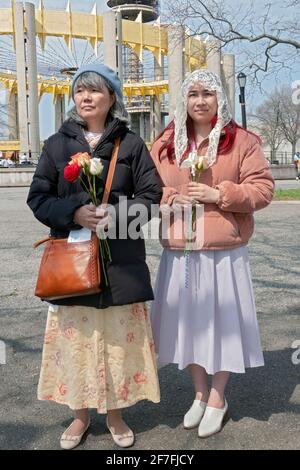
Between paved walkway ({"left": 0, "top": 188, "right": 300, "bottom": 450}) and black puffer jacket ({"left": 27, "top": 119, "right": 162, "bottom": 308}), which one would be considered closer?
black puffer jacket ({"left": 27, "top": 119, "right": 162, "bottom": 308})

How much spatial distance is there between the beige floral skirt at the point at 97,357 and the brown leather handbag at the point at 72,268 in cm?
18

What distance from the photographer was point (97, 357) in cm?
258

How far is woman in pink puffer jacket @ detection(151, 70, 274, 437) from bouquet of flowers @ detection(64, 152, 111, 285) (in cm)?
44

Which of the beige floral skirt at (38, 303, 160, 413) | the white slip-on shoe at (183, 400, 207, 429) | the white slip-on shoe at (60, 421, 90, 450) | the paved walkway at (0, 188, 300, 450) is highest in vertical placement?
the beige floral skirt at (38, 303, 160, 413)

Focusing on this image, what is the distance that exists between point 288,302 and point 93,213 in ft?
11.2

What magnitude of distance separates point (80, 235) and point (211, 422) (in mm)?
1273

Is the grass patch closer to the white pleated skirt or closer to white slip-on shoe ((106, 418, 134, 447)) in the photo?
the white pleated skirt

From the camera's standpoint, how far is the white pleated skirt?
109 inches

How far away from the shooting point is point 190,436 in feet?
9.00

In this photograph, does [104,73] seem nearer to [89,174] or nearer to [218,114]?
[89,174]

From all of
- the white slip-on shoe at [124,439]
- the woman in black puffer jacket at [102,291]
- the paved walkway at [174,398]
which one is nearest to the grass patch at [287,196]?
the paved walkway at [174,398]

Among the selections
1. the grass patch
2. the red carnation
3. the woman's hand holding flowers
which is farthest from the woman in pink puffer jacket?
the grass patch

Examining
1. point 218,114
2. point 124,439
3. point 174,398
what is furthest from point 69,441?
point 218,114

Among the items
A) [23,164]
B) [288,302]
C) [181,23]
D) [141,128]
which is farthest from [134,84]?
[288,302]
